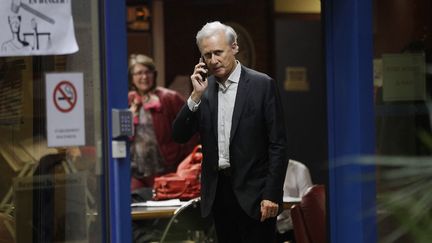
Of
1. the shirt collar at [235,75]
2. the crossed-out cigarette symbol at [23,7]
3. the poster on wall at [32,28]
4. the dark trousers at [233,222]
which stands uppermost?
the crossed-out cigarette symbol at [23,7]

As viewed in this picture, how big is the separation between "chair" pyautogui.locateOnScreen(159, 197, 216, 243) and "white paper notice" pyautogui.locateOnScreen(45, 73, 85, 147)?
69.4 inches

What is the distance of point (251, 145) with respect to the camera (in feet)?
16.6

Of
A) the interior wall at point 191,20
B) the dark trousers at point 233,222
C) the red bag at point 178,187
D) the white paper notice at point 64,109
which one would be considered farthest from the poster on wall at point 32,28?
the interior wall at point 191,20

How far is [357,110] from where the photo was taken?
17.7 feet

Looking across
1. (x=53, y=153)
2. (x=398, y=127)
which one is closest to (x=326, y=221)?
(x=398, y=127)

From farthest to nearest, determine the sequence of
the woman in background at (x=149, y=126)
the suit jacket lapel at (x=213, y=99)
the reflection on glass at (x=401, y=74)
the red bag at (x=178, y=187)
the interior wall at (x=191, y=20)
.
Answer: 1. the interior wall at (x=191, y=20)
2. the woman in background at (x=149, y=126)
3. the red bag at (x=178, y=187)
4. the reflection on glass at (x=401, y=74)
5. the suit jacket lapel at (x=213, y=99)

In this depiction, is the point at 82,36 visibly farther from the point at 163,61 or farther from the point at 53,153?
the point at 163,61

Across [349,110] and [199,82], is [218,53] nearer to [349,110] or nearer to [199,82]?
[199,82]

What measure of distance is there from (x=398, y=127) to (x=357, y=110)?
1.41 ft

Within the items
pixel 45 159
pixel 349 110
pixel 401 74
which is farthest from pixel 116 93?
pixel 401 74

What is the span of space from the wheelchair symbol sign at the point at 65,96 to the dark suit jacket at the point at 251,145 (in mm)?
830

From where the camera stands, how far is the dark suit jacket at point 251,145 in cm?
501

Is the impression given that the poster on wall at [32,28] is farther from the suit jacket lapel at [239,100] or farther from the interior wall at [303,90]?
the interior wall at [303,90]

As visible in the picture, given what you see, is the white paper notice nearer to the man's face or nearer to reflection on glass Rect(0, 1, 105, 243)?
reflection on glass Rect(0, 1, 105, 243)
